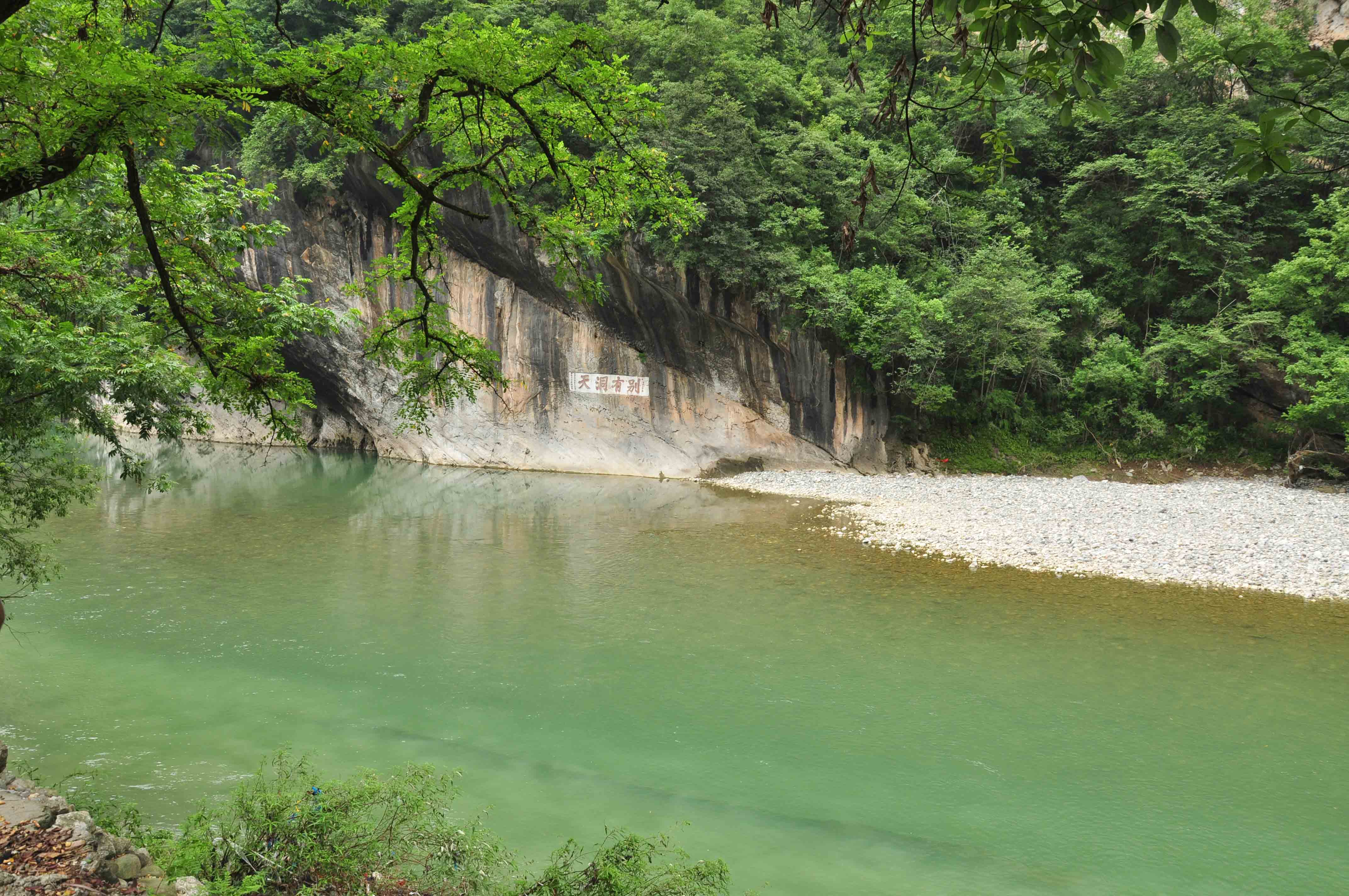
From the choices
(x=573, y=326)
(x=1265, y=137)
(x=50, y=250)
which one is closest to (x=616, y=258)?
(x=573, y=326)

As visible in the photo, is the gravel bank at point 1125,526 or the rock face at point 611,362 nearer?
the gravel bank at point 1125,526

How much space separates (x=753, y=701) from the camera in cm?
615

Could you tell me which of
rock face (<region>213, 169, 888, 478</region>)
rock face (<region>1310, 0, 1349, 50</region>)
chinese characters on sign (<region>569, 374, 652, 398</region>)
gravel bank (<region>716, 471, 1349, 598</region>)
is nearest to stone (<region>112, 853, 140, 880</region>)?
gravel bank (<region>716, 471, 1349, 598</region>)

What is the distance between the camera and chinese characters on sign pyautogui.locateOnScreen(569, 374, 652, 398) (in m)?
18.5

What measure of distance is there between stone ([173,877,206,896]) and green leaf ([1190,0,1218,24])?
3.73m

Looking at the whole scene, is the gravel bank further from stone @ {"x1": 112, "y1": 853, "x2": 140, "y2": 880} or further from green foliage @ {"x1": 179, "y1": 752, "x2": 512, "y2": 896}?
stone @ {"x1": 112, "y1": 853, "x2": 140, "y2": 880}

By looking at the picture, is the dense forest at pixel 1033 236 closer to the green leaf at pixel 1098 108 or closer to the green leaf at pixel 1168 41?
the green leaf at pixel 1098 108

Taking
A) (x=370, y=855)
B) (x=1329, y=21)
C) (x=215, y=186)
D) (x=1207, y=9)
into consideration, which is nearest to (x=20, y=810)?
(x=370, y=855)

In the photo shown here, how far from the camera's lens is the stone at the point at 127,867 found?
2869mm

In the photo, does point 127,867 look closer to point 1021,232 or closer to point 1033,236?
point 1021,232

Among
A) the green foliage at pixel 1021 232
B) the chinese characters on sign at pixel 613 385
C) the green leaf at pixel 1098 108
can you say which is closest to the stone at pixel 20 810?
the green leaf at pixel 1098 108

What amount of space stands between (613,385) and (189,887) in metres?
16.0

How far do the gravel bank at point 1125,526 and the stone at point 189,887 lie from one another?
908 centimetres

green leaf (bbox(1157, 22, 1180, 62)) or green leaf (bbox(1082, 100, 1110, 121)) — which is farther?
green leaf (bbox(1082, 100, 1110, 121))
